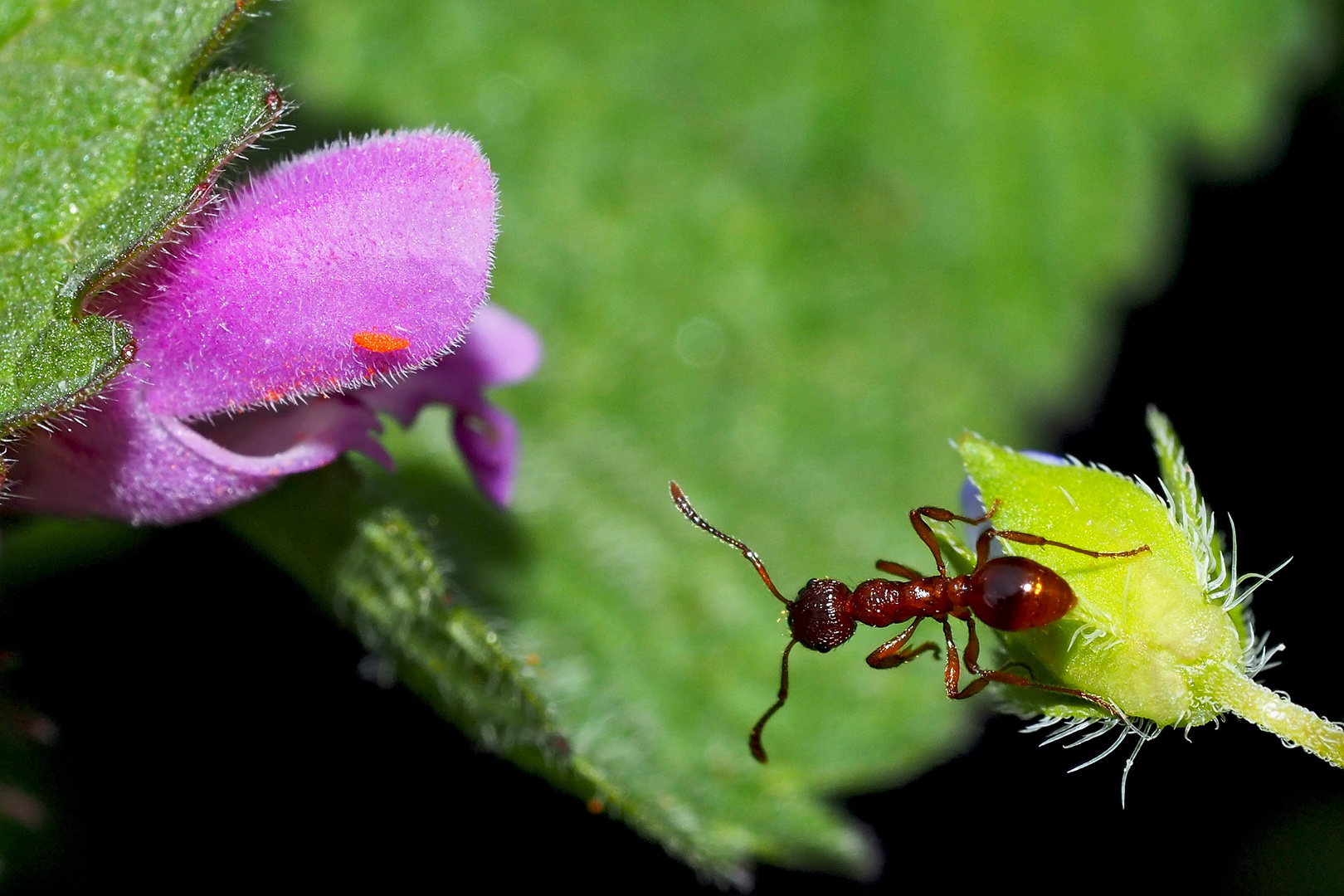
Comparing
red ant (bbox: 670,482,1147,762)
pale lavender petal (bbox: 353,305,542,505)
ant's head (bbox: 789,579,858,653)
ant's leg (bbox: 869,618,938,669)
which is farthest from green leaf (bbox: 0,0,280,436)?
ant's leg (bbox: 869,618,938,669)

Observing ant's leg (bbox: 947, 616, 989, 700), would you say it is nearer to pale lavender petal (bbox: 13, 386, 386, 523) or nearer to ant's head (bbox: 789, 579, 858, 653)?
ant's head (bbox: 789, 579, 858, 653)

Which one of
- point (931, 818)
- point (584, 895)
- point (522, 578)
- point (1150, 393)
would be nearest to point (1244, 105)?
point (1150, 393)

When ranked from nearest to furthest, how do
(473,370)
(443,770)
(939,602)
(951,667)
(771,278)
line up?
(473,370) → (951,667) → (939,602) → (443,770) → (771,278)

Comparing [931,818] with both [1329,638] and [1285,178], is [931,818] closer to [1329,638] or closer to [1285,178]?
[1329,638]

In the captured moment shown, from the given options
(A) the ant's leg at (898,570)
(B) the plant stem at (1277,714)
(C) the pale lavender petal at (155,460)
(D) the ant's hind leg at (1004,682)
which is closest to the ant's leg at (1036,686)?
(D) the ant's hind leg at (1004,682)

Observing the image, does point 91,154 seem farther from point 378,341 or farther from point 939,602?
point 939,602

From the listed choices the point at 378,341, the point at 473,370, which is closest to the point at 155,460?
the point at 378,341

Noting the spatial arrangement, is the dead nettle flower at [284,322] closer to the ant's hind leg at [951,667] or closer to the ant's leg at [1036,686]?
the ant's leg at [1036,686]
